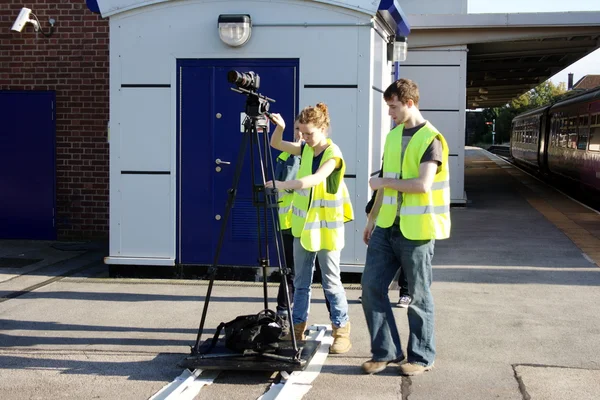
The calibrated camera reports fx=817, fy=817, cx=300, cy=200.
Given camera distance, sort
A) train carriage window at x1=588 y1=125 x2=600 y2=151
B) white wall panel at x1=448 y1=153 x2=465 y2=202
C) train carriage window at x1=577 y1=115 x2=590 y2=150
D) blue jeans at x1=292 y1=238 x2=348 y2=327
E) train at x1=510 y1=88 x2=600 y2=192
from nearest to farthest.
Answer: blue jeans at x1=292 y1=238 x2=348 y2=327
train carriage window at x1=588 y1=125 x2=600 y2=151
white wall panel at x1=448 y1=153 x2=465 y2=202
train at x1=510 y1=88 x2=600 y2=192
train carriage window at x1=577 y1=115 x2=590 y2=150

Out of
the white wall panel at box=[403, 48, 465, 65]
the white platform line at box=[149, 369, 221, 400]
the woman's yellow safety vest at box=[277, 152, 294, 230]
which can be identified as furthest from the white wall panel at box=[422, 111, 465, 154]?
the white platform line at box=[149, 369, 221, 400]

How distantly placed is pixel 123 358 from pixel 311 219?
1665mm

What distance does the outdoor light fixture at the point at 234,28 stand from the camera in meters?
8.16

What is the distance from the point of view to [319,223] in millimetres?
5855

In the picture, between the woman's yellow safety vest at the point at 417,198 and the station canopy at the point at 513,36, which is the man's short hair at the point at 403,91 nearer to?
the woman's yellow safety vest at the point at 417,198

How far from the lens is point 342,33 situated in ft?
27.0

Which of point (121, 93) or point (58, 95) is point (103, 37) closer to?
point (58, 95)

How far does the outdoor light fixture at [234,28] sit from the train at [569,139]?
11063mm

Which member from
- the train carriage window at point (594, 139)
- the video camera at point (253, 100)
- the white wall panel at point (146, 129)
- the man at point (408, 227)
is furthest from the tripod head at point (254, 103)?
the train carriage window at point (594, 139)

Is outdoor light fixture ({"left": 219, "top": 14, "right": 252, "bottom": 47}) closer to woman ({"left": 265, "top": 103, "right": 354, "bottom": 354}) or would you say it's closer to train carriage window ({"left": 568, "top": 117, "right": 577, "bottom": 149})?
woman ({"left": 265, "top": 103, "right": 354, "bottom": 354})

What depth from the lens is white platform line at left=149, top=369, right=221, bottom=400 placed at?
4910 mm

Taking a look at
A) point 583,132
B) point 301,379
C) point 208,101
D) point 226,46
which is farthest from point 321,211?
point 583,132

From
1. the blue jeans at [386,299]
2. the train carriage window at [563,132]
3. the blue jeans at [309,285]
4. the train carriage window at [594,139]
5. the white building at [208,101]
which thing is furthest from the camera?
the train carriage window at [563,132]

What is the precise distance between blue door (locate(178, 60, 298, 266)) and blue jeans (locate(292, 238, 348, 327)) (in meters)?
2.33
